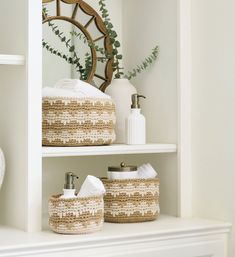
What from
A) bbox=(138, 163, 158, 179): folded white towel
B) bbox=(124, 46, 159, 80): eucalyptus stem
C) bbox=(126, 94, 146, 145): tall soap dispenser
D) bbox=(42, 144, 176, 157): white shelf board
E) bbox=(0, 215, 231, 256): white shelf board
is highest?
bbox=(124, 46, 159, 80): eucalyptus stem

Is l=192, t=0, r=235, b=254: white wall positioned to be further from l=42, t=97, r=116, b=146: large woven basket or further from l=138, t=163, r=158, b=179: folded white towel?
l=42, t=97, r=116, b=146: large woven basket

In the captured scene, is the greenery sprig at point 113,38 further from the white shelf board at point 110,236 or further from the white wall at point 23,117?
the white shelf board at point 110,236

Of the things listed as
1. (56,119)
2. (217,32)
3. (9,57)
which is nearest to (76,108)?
(56,119)

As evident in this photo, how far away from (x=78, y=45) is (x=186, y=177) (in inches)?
22.1

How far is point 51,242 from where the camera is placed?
1477 mm

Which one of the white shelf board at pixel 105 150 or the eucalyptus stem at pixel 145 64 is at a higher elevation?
the eucalyptus stem at pixel 145 64

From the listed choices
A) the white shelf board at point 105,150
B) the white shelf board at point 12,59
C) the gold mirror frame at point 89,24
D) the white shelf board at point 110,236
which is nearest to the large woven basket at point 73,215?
the white shelf board at point 110,236

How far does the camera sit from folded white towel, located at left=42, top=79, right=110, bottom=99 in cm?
172

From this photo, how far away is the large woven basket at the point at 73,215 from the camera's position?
61.9 inches

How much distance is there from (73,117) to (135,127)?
0.23 meters

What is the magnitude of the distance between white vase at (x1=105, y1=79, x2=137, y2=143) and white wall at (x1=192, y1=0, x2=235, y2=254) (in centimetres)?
22

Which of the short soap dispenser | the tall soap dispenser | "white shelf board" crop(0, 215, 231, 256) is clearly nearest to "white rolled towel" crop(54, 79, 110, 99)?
the tall soap dispenser

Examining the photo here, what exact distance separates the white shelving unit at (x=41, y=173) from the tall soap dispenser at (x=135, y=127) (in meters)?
0.05

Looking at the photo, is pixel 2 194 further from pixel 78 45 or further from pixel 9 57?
pixel 78 45
